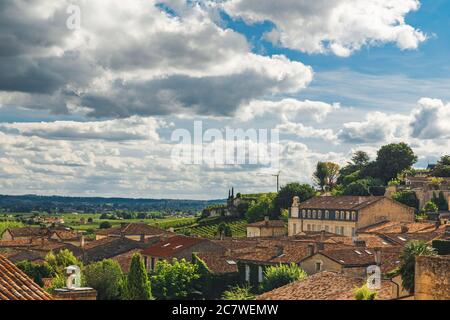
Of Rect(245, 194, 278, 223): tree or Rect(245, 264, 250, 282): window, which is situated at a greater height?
Rect(245, 194, 278, 223): tree

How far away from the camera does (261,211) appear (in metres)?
106

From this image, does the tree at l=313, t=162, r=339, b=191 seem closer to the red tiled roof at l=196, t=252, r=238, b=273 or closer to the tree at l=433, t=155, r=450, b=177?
the tree at l=433, t=155, r=450, b=177

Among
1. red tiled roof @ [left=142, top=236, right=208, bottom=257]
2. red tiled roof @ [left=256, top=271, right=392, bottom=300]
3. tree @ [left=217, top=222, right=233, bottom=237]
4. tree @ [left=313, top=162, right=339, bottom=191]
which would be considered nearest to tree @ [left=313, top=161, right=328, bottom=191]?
tree @ [left=313, top=162, right=339, bottom=191]

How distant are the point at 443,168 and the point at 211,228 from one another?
41002mm

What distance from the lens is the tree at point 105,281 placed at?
4766 cm

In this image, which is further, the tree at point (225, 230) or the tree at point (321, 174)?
the tree at point (321, 174)

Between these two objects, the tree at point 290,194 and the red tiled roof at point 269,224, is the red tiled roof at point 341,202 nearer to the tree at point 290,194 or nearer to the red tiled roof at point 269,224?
the red tiled roof at point 269,224

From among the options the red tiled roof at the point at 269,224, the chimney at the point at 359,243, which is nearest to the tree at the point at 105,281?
the chimney at the point at 359,243

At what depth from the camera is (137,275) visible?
151 ft

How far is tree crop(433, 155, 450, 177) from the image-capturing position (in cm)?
10700

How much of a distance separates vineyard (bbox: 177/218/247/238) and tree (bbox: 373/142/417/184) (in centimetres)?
2604

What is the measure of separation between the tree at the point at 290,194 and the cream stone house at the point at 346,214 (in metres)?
13.8

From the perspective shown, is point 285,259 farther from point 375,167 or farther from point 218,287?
point 375,167
